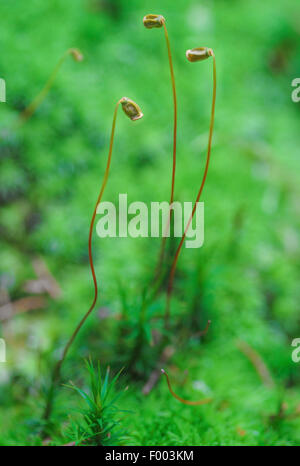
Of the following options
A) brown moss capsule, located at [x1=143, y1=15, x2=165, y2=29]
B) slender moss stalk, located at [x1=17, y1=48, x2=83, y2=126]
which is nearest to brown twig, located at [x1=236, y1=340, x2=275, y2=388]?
brown moss capsule, located at [x1=143, y1=15, x2=165, y2=29]

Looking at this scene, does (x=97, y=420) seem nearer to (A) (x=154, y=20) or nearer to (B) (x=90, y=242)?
(B) (x=90, y=242)

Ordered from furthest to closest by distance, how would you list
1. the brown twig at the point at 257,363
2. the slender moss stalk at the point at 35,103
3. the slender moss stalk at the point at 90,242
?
the slender moss stalk at the point at 35,103, the brown twig at the point at 257,363, the slender moss stalk at the point at 90,242

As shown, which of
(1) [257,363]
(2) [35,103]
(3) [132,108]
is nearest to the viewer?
(3) [132,108]

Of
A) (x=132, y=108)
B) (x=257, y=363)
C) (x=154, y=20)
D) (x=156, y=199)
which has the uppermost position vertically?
(x=154, y=20)

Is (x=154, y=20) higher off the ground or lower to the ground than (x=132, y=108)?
higher

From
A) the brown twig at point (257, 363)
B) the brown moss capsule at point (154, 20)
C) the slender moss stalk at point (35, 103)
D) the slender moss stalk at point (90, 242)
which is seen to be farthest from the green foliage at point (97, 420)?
the slender moss stalk at point (35, 103)

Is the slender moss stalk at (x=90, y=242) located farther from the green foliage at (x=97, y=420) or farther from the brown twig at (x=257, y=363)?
the brown twig at (x=257, y=363)

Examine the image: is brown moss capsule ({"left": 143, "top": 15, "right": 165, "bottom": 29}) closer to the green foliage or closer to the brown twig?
the green foliage

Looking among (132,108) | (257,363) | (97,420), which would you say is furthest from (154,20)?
(257,363)

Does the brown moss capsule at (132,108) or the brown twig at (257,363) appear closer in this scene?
the brown moss capsule at (132,108)
